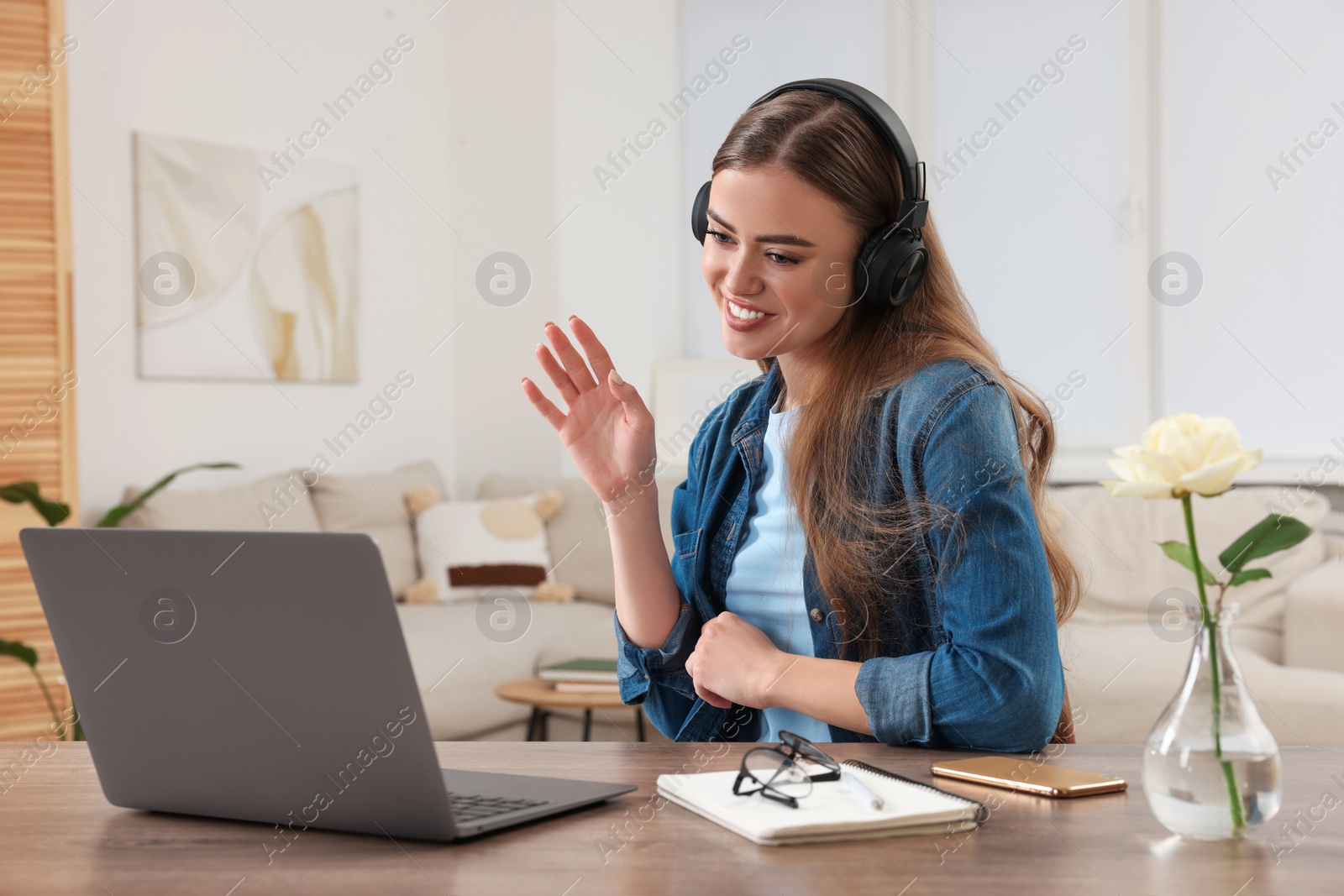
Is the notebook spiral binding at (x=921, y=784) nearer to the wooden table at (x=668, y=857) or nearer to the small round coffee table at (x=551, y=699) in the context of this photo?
the wooden table at (x=668, y=857)

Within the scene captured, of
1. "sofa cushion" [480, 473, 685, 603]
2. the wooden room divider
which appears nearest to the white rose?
the wooden room divider

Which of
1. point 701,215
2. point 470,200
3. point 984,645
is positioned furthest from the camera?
point 470,200

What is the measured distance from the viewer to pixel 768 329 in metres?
1.28

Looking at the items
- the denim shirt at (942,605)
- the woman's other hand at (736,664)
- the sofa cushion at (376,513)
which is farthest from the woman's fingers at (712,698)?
the sofa cushion at (376,513)

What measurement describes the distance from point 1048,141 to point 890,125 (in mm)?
3416

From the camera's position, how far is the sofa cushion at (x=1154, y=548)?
11.0 feet

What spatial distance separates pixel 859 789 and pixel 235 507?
307 centimetres

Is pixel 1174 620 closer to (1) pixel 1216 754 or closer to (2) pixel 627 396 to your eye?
(2) pixel 627 396

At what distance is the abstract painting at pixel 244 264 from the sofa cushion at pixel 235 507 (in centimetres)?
44

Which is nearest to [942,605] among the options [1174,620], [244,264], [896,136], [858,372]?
[858,372]

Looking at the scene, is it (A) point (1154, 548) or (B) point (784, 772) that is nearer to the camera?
(B) point (784, 772)

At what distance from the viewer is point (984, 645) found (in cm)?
103

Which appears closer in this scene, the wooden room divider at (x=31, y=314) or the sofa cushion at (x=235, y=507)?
the wooden room divider at (x=31, y=314)

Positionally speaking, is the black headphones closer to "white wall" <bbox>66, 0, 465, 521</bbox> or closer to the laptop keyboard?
the laptop keyboard
